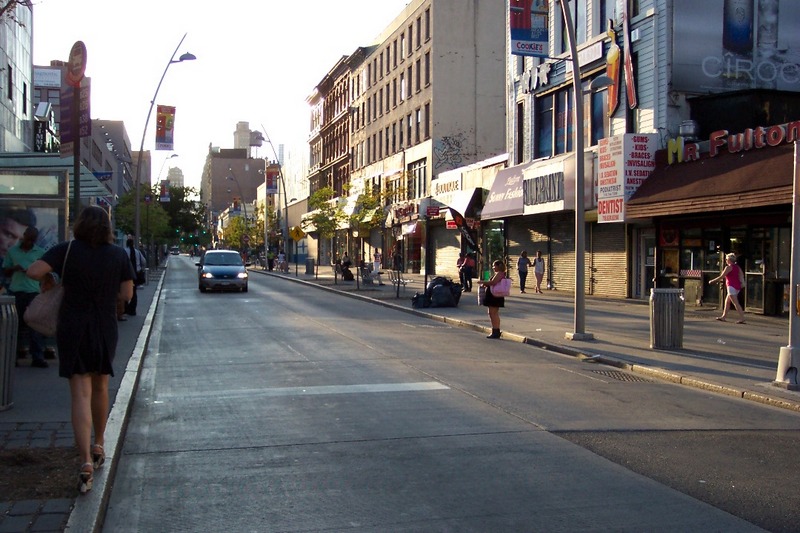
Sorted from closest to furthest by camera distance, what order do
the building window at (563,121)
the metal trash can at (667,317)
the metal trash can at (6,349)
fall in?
the metal trash can at (6,349)
the metal trash can at (667,317)
the building window at (563,121)

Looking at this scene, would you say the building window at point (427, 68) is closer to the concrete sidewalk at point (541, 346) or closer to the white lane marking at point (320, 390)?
the concrete sidewalk at point (541, 346)

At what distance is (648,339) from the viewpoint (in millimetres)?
15469

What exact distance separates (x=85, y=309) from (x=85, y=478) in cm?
113

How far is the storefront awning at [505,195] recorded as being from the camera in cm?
3033

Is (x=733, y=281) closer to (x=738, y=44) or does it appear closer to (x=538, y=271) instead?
(x=738, y=44)

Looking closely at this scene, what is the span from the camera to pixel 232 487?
5.87 metres

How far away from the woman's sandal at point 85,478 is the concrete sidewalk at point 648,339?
7721 mm

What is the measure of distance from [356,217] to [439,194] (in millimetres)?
6460

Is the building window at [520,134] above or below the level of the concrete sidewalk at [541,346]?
above

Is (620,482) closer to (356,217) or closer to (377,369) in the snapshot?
(377,369)

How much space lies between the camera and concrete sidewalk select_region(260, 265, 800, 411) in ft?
35.8

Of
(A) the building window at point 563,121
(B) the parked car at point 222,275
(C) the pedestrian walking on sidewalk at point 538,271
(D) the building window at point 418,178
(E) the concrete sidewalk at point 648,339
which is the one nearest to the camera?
(E) the concrete sidewalk at point 648,339

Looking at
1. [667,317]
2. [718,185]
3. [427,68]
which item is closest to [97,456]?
[667,317]

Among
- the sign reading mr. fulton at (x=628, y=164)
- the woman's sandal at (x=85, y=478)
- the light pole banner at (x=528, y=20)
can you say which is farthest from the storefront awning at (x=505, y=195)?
the woman's sandal at (x=85, y=478)
